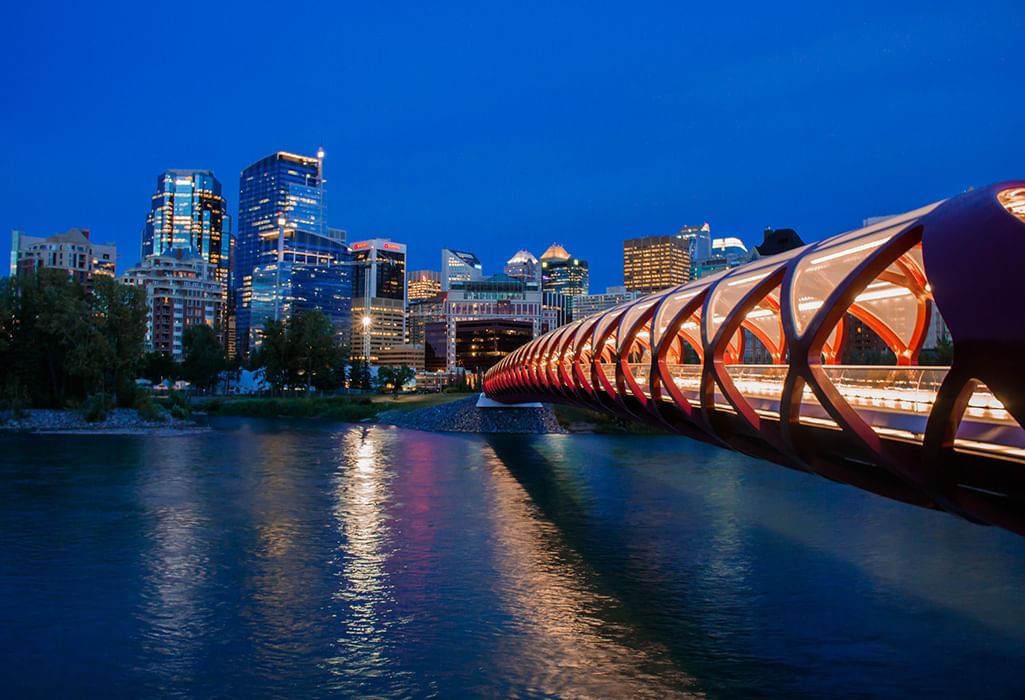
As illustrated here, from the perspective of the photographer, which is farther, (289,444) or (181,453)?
(289,444)

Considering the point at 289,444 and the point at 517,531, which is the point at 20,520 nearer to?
the point at 517,531

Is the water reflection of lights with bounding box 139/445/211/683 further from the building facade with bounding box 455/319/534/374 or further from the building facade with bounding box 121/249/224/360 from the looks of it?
the building facade with bounding box 121/249/224/360

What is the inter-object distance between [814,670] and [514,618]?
532 cm

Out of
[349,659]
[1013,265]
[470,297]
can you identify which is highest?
[470,297]

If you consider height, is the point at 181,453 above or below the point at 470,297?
below

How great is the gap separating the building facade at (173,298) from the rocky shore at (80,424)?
112 metres

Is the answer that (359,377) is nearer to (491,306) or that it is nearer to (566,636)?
(491,306)

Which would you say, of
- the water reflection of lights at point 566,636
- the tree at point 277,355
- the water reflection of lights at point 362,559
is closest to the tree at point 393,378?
the tree at point 277,355

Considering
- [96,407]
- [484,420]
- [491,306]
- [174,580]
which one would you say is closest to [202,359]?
[96,407]

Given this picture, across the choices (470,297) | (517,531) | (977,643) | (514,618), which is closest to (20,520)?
(517,531)

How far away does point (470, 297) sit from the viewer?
183375 millimetres

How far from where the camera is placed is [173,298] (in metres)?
176

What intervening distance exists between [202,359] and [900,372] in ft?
398

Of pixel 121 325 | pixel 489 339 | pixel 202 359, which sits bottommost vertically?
pixel 202 359
